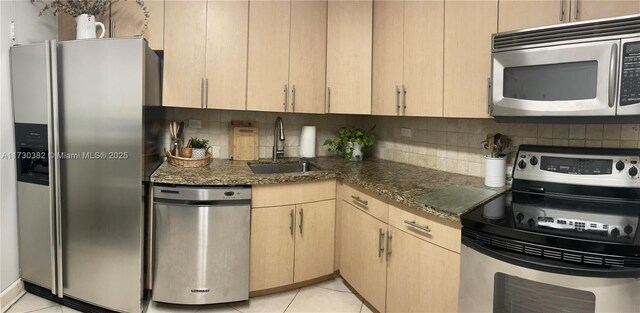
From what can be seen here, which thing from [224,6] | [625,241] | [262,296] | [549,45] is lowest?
[262,296]

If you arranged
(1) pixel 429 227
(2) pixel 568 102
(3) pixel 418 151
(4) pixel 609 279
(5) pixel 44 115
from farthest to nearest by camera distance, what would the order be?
(3) pixel 418 151
(5) pixel 44 115
(1) pixel 429 227
(2) pixel 568 102
(4) pixel 609 279

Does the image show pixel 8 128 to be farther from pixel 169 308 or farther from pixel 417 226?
pixel 417 226

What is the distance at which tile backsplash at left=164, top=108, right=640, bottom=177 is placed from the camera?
182 centimetres

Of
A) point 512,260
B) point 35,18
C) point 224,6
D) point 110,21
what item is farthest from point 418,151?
point 35,18

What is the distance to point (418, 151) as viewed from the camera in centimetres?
269

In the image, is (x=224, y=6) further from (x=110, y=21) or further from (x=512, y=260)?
(x=512, y=260)

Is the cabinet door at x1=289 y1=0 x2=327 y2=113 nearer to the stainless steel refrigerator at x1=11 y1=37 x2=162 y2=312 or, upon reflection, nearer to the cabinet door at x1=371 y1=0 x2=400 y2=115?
the cabinet door at x1=371 y1=0 x2=400 y2=115

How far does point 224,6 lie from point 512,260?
7.43 feet

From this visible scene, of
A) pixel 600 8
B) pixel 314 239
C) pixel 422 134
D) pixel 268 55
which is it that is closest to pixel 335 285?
pixel 314 239

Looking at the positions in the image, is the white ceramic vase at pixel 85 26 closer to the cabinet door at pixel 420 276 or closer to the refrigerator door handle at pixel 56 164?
the refrigerator door handle at pixel 56 164

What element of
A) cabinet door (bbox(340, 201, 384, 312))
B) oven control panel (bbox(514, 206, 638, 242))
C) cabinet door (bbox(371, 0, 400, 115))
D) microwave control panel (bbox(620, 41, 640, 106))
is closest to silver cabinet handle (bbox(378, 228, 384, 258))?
cabinet door (bbox(340, 201, 384, 312))

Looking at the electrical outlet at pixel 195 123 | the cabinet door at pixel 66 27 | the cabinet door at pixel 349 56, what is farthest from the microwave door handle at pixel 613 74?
the cabinet door at pixel 66 27

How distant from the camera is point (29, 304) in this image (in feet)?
7.22

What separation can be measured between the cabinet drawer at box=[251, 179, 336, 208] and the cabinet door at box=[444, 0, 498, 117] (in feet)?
3.04
